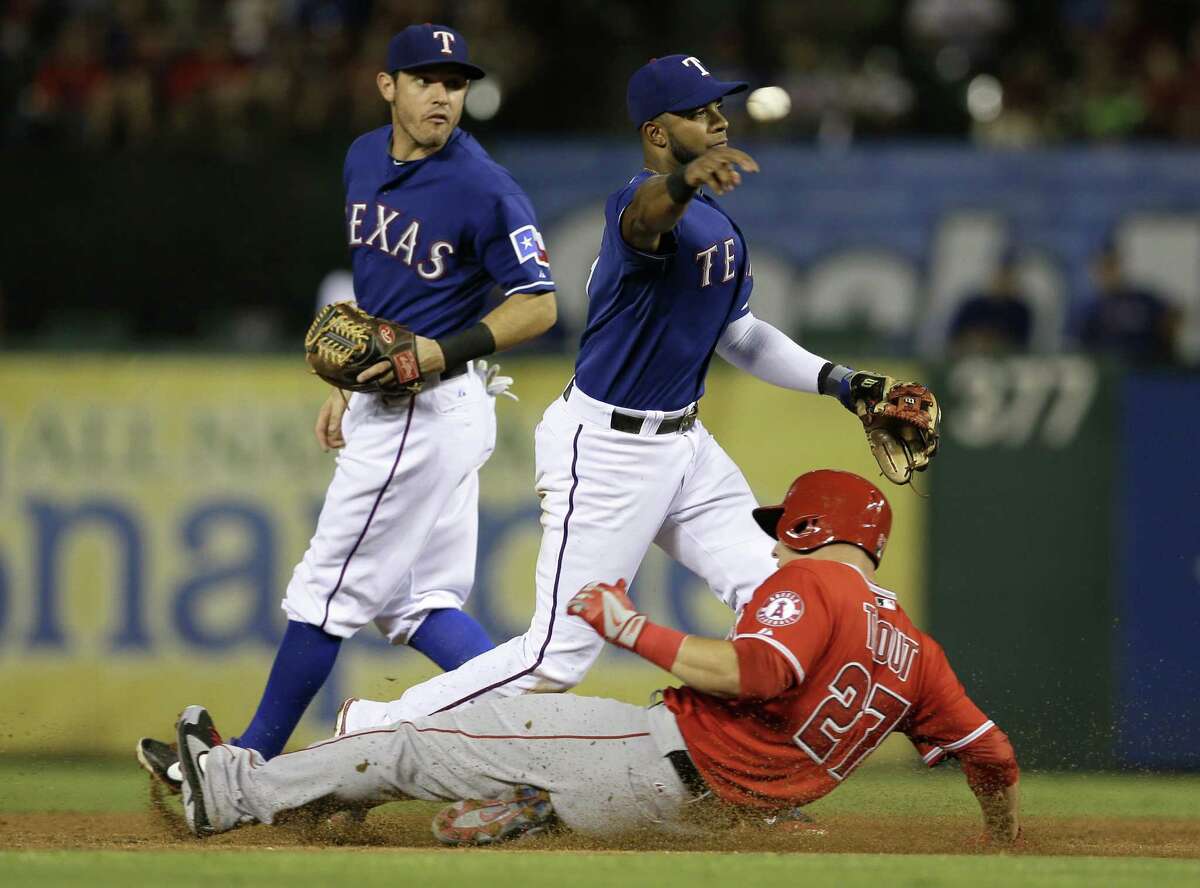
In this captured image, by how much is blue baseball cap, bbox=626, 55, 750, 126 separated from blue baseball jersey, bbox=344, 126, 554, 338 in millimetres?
541

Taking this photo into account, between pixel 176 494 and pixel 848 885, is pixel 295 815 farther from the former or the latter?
pixel 176 494

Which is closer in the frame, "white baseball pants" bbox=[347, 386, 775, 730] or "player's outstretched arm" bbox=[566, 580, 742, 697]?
"player's outstretched arm" bbox=[566, 580, 742, 697]

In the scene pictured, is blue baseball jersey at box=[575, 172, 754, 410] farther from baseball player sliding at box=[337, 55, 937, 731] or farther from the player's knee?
the player's knee

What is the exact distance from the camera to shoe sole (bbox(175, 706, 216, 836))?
5184 mm

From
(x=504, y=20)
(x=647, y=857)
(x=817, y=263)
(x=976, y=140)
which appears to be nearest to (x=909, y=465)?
(x=647, y=857)

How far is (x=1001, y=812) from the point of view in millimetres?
5219

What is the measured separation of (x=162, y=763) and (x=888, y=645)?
2263 mm

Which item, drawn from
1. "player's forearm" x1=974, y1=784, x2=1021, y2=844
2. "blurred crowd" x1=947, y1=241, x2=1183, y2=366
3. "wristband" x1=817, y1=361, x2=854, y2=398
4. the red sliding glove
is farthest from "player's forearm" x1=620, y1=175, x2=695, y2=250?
"blurred crowd" x1=947, y1=241, x2=1183, y2=366

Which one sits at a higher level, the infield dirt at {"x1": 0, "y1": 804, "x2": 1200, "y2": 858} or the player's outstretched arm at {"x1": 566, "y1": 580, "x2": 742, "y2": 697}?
the player's outstretched arm at {"x1": 566, "y1": 580, "x2": 742, "y2": 697}

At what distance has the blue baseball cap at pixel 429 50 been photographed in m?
5.73

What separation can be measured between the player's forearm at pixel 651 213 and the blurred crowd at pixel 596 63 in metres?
5.97

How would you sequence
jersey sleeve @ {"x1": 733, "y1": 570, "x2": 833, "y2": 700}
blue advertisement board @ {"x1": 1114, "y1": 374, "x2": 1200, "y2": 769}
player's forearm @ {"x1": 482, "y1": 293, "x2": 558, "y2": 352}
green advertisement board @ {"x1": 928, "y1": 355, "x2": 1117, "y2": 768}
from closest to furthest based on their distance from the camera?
jersey sleeve @ {"x1": 733, "y1": 570, "x2": 833, "y2": 700} < player's forearm @ {"x1": 482, "y1": 293, "x2": 558, "y2": 352} < blue advertisement board @ {"x1": 1114, "y1": 374, "x2": 1200, "y2": 769} < green advertisement board @ {"x1": 928, "y1": 355, "x2": 1117, "y2": 768}

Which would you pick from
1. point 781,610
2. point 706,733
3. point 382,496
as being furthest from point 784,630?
point 382,496

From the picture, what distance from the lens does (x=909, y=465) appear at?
5719mm
